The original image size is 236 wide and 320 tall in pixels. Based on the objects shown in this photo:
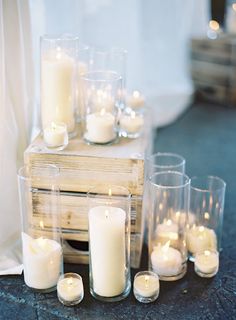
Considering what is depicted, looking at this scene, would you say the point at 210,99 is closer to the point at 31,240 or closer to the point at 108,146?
the point at 108,146

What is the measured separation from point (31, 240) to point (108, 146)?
34 cm

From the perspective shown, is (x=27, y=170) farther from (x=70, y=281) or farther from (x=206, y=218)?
(x=206, y=218)

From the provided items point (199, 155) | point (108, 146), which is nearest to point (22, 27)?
point (108, 146)

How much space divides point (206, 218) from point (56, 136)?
1.81 feet

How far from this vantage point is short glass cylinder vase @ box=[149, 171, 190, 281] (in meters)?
1.49

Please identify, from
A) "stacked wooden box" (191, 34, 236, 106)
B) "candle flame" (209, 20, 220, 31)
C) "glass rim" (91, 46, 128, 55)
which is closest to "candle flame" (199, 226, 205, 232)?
"glass rim" (91, 46, 128, 55)

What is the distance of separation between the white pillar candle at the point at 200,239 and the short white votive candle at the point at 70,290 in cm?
38

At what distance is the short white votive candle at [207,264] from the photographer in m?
1.50

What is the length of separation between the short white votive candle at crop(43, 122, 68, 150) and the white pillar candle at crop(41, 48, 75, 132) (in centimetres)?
6

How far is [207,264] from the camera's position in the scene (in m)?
1.50

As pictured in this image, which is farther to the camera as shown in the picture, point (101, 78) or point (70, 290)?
point (101, 78)

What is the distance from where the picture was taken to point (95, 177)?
1456 mm

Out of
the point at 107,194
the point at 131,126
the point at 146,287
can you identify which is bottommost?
the point at 146,287

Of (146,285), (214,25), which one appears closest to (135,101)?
(146,285)
